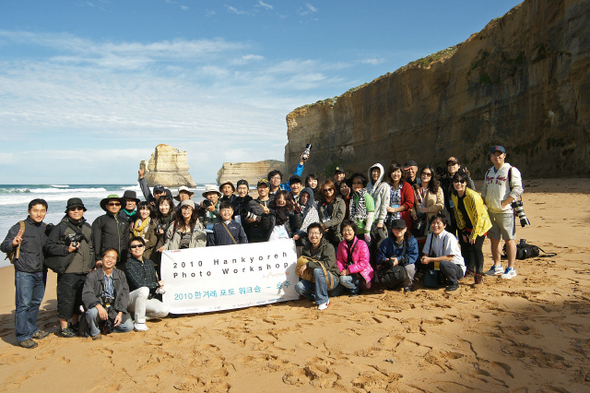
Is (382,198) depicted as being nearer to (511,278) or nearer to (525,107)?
(511,278)

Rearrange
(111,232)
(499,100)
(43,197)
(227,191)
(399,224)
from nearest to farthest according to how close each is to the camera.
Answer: (111,232)
(399,224)
(227,191)
(499,100)
(43,197)

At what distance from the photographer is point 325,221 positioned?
17.0 feet

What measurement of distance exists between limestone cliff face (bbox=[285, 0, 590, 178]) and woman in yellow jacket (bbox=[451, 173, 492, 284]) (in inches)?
488

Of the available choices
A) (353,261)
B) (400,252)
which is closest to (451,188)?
(400,252)

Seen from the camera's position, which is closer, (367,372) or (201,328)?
(367,372)

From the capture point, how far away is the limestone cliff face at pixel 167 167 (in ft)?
247

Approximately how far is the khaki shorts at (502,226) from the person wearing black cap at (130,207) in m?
5.30

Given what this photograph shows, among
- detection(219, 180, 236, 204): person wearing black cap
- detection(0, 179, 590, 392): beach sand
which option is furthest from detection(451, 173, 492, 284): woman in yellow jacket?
detection(219, 180, 236, 204): person wearing black cap

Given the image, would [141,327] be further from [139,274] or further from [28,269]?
[28,269]

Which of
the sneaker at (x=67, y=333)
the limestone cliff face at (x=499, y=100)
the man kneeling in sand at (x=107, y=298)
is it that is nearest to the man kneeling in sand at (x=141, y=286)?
the man kneeling in sand at (x=107, y=298)

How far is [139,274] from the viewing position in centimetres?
448

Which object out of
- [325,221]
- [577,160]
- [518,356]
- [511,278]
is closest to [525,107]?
[577,160]

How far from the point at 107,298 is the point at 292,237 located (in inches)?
102

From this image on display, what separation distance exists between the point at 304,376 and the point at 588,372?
2200mm
